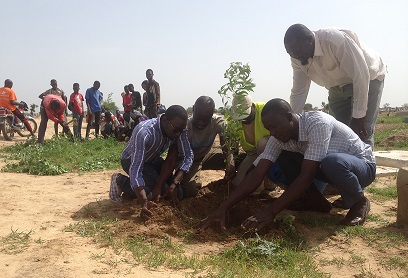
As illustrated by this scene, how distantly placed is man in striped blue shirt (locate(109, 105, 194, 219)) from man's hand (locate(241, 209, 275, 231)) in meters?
0.88

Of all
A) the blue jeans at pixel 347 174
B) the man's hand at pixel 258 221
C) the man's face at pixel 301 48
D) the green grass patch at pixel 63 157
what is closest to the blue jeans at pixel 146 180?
the man's hand at pixel 258 221

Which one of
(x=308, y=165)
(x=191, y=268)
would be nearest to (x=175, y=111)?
(x=308, y=165)

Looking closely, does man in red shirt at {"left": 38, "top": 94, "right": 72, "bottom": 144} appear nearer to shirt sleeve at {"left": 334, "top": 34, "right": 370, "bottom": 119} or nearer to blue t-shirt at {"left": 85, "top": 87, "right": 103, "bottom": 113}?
blue t-shirt at {"left": 85, "top": 87, "right": 103, "bottom": 113}

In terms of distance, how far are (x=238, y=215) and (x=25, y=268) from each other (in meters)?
1.81

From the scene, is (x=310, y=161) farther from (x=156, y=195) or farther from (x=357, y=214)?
(x=156, y=195)

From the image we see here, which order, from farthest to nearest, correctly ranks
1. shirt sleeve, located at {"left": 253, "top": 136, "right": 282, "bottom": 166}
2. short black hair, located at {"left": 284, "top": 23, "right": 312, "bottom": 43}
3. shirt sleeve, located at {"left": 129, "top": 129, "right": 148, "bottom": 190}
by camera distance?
short black hair, located at {"left": 284, "top": 23, "right": 312, "bottom": 43}, shirt sleeve, located at {"left": 129, "top": 129, "right": 148, "bottom": 190}, shirt sleeve, located at {"left": 253, "top": 136, "right": 282, "bottom": 166}

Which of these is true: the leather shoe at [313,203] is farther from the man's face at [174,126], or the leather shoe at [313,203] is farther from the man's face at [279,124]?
the man's face at [174,126]

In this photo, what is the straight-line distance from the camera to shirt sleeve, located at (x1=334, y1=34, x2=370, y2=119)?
11.9 ft

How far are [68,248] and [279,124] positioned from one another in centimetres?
173

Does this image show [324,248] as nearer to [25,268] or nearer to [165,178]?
[165,178]

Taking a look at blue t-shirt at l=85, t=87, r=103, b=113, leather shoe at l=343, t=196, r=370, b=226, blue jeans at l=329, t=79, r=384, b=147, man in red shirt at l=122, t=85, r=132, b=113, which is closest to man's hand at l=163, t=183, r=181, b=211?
leather shoe at l=343, t=196, r=370, b=226

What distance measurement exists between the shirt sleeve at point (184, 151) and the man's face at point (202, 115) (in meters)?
0.17

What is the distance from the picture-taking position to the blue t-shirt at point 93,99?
36.4 feet

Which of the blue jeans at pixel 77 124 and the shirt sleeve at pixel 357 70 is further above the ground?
the shirt sleeve at pixel 357 70
